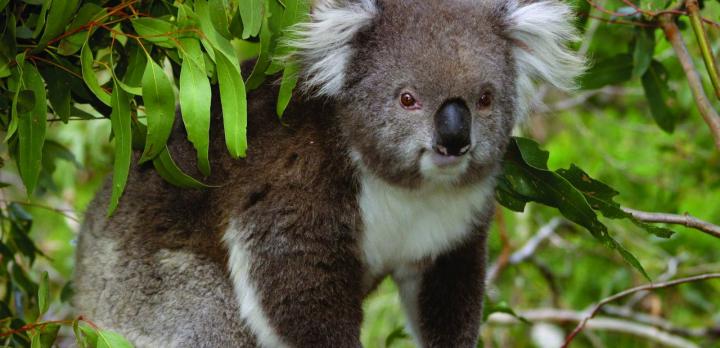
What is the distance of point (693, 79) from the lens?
3.43 meters

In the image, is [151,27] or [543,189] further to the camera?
[543,189]

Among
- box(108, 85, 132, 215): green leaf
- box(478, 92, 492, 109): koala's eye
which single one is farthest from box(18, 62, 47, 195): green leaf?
box(478, 92, 492, 109): koala's eye

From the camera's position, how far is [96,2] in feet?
9.87

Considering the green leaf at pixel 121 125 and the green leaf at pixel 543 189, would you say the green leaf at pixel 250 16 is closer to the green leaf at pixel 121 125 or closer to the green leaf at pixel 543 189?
the green leaf at pixel 121 125

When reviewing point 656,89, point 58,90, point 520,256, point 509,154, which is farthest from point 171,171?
point 520,256

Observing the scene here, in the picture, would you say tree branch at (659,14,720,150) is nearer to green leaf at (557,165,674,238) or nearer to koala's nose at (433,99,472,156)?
green leaf at (557,165,674,238)

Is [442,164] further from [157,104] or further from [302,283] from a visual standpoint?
[157,104]

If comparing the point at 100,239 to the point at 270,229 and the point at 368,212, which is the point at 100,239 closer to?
the point at 270,229

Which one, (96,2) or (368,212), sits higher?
(96,2)

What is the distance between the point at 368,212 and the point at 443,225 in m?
0.36

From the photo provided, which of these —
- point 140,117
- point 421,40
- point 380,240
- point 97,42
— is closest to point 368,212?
point 380,240

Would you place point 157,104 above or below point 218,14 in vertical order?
below

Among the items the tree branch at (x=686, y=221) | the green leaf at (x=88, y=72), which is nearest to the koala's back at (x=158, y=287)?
the green leaf at (x=88, y=72)

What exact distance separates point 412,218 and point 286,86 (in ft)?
2.48
